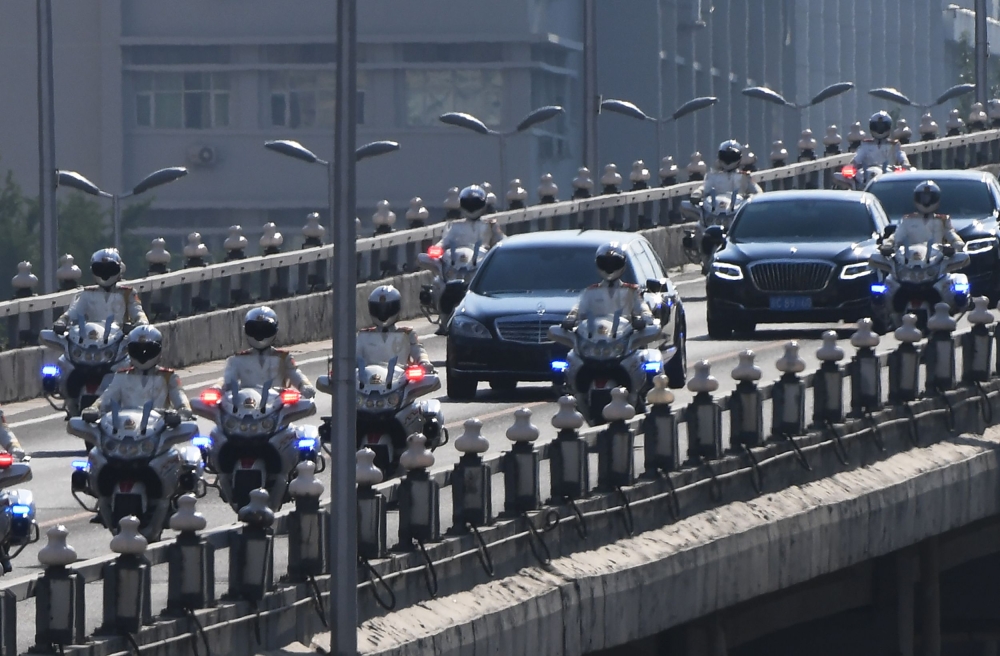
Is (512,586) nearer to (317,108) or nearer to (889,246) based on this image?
(889,246)

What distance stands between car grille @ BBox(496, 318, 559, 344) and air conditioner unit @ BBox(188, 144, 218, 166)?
78507 millimetres

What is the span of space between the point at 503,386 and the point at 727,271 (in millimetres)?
3798

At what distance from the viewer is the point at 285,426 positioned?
16.9 meters

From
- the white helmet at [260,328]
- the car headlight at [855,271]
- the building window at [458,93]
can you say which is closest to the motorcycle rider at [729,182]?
the car headlight at [855,271]

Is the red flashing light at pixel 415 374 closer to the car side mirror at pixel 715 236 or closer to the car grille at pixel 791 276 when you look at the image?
the car grille at pixel 791 276

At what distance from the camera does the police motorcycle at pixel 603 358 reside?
71.8 ft

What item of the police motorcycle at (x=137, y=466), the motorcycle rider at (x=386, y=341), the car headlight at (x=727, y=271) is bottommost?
the police motorcycle at (x=137, y=466)

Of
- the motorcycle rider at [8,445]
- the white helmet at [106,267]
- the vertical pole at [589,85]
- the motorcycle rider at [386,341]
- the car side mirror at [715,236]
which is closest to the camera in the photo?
the motorcycle rider at [8,445]

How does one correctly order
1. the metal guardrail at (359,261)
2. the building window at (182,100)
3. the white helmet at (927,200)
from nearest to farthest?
the white helmet at (927,200) → the metal guardrail at (359,261) → the building window at (182,100)

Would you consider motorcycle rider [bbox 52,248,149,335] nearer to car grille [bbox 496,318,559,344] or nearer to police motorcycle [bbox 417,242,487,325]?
car grille [bbox 496,318,559,344]

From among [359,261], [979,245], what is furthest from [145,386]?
[359,261]

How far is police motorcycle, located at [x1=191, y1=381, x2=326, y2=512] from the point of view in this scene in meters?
16.7

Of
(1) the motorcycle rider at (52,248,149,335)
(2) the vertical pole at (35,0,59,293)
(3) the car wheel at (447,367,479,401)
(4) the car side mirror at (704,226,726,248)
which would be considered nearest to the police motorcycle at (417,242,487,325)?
(4) the car side mirror at (704,226,726,248)

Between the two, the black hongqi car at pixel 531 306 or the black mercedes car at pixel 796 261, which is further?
the black mercedes car at pixel 796 261
